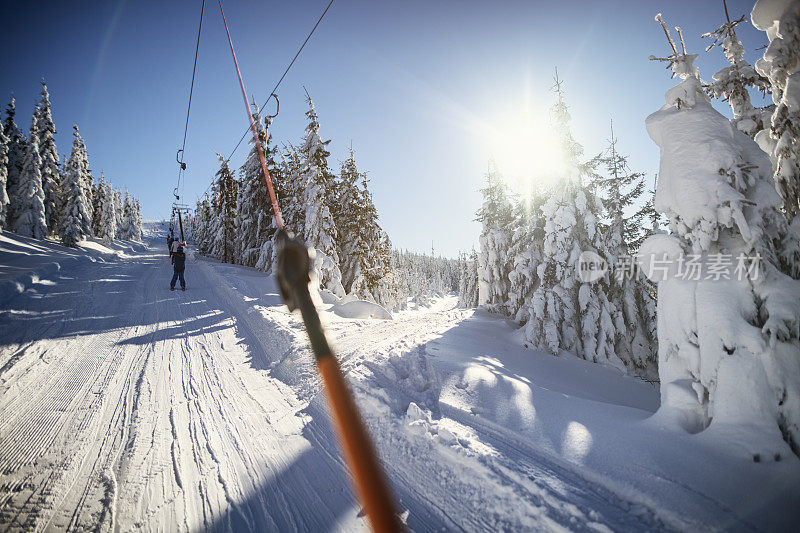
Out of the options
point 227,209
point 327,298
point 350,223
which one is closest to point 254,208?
point 227,209

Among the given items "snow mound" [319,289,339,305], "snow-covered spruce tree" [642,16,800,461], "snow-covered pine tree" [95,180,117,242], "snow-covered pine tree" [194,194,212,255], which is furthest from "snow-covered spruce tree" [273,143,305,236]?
"snow-covered pine tree" [95,180,117,242]

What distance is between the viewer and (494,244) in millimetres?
19422

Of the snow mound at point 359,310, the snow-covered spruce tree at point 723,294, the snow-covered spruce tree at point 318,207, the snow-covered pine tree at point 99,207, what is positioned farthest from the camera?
the snow-covered pine tree at point 99,207

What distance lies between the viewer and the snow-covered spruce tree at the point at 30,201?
29953mm

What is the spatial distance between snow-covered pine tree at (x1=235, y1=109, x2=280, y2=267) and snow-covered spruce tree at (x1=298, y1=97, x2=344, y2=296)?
17.9 feet

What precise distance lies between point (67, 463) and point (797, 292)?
9.22m

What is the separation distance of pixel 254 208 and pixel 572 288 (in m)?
25.6

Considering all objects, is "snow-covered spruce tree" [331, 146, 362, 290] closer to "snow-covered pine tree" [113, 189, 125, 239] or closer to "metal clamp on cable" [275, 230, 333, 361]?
"metal clamp on cable" [275, 230, 333, 361]

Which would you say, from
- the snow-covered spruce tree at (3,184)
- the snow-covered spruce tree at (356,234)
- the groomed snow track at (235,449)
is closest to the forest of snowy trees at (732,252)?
the groomed snow track at (235,449)

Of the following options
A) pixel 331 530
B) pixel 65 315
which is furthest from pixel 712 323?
pixel 65 315

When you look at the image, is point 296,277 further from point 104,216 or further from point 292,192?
point 104,216

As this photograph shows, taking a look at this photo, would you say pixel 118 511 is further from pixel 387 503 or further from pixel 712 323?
pixel 712 323

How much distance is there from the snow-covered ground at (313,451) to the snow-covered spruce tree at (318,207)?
413 inches

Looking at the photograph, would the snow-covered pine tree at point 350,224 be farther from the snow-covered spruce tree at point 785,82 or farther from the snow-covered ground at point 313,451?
the snow-covered spruce tree at point 785,82
